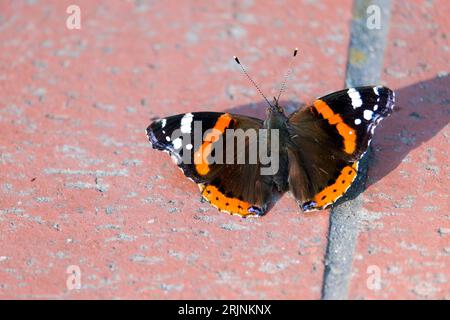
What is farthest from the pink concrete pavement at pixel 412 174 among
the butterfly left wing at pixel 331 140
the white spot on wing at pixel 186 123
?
the white spot on wing at pixel 186 123

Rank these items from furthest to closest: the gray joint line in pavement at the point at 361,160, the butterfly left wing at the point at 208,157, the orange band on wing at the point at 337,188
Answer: the butterfly left wing at the point at 208,157, the orange band on wing at the point at 337,188, the gray joint line in pavement at the point at 361,160

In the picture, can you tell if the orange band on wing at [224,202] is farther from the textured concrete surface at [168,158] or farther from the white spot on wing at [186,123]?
the white spot on wing at [186,123]

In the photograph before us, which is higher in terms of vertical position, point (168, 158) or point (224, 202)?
point (168, 158)

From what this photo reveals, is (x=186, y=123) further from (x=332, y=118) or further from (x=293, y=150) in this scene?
(x=332, y=118)

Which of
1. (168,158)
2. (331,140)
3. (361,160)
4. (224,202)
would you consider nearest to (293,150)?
(331,140)

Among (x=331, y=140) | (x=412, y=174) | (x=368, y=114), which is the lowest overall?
(x=412, y=174)
